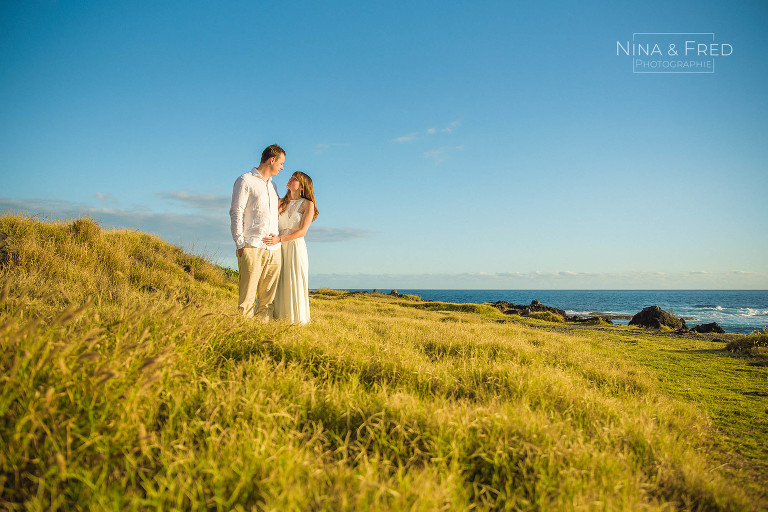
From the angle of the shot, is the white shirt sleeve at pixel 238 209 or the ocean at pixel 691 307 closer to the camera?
the white shirt sleeve at pixel 238 209

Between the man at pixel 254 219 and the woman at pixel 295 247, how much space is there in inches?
14.8

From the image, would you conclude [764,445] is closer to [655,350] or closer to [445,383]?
[445,383]

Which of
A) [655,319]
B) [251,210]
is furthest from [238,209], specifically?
[655,319]

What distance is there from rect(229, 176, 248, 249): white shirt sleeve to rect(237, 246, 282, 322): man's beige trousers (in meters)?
0.24

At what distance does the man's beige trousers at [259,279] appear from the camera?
613 centimetres

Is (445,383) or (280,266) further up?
(280,266)

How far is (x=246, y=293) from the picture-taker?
6.18 metres

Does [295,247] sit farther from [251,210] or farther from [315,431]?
[315,431]

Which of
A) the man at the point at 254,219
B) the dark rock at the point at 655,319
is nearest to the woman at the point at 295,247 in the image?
the man at the point at 254,219

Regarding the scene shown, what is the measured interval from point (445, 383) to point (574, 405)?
125cm

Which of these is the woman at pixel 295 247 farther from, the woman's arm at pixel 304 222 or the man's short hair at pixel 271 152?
the man's short hair at pixel 271 152

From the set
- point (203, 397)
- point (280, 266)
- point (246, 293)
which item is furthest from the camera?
point (280, 266)

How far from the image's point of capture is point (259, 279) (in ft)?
21.7

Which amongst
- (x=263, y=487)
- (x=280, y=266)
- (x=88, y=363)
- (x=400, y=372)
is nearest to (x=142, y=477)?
(x=263, y=487)
